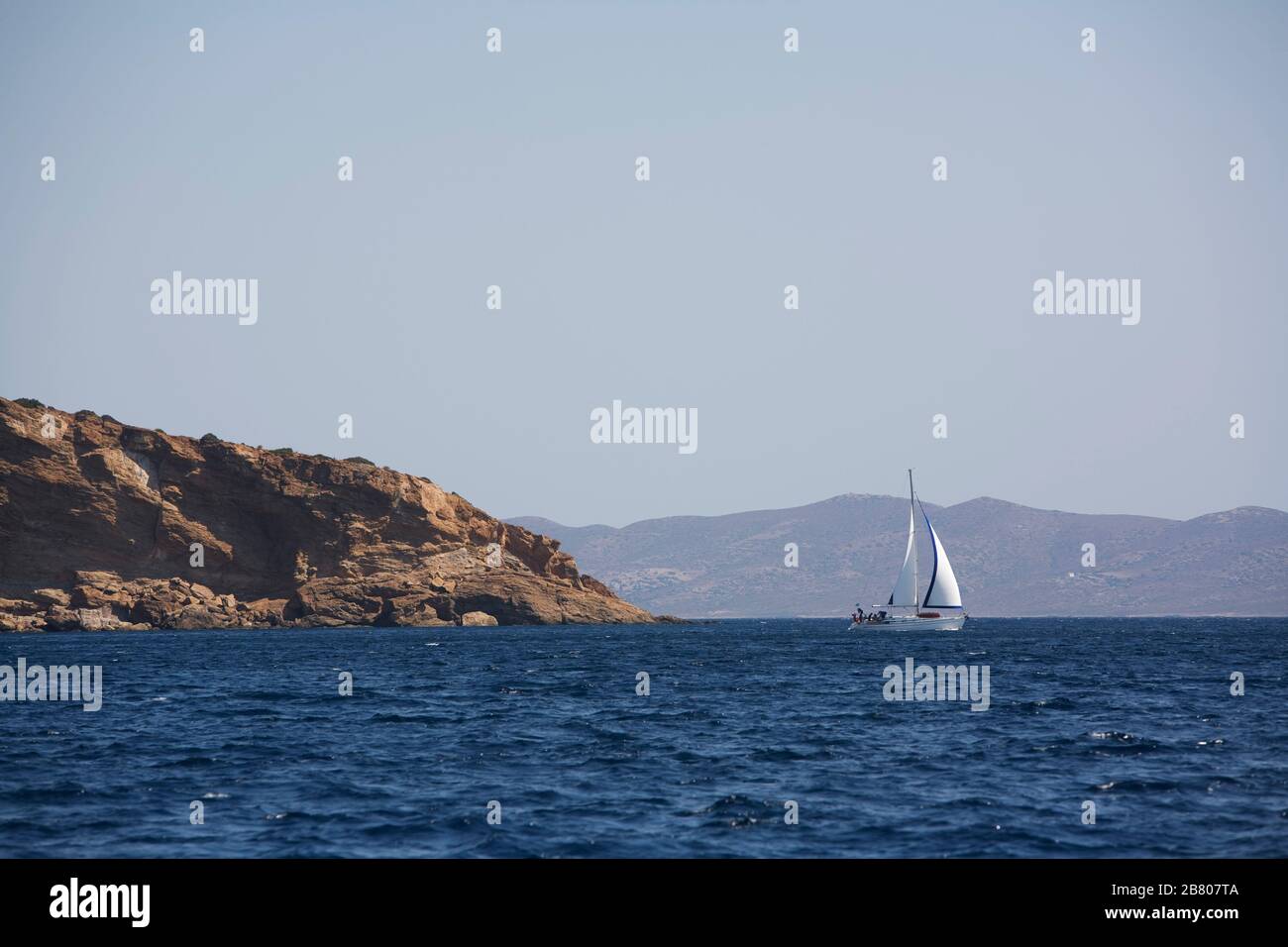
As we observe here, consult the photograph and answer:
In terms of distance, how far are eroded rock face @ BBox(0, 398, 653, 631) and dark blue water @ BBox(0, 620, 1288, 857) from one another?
94861 mm

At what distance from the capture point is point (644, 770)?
29438 mm

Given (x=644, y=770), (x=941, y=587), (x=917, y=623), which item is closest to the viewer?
(x=644, y=770)

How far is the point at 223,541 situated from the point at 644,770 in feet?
454

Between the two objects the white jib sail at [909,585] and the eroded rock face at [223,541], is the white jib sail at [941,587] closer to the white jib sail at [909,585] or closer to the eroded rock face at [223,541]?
the white jib sail at [909,585]

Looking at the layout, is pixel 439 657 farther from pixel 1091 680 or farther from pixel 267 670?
pixel 1091 680

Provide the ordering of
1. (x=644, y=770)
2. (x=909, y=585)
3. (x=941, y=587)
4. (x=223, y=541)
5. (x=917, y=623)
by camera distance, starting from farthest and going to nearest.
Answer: (x=223, y=541), (x=909, y=585), (x=917, y=623), (x=941, y=587), (x=644, y=770)

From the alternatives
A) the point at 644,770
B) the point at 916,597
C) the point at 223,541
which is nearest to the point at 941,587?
the point at 916,597

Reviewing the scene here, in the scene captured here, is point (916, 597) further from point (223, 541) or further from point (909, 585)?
point (223, 541)

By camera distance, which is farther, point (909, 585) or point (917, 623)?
point (909, 585)

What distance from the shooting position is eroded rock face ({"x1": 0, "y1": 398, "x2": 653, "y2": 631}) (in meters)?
143

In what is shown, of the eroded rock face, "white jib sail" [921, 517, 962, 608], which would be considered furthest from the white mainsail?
the eroded rock face
